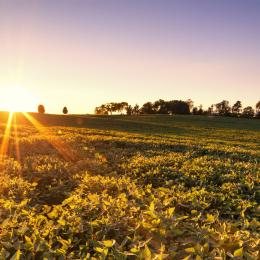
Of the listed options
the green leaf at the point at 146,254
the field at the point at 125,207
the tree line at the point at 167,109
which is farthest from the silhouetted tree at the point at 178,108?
the green leaf at the point at 146,254

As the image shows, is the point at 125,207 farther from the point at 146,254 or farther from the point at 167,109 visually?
the point at 167,109

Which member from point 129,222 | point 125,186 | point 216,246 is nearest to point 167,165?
point 125,186

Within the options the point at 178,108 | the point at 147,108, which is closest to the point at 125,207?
the point at 178,108

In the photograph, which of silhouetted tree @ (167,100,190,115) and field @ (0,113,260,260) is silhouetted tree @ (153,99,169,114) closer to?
silhouetted tree @ (167,100,190,115)

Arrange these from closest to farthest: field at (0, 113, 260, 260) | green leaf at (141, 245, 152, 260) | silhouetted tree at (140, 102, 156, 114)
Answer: green leaf at (141, 245, 152, 260) < field at (0, 113, 260, 260) < silhouetted tree at (140, 102, 156, 114)

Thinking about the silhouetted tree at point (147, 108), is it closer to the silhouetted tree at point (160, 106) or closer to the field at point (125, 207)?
the silhouetted tree at point (160, 106)

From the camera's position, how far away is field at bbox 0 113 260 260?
5.46 m

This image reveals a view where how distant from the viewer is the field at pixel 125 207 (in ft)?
17.9

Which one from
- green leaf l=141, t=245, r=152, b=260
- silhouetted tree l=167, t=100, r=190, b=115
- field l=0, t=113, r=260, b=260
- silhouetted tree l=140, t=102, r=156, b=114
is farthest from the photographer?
silhouetted tree l=140, t=102, r=156, b=114

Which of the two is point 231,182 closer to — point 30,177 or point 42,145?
point 30,177

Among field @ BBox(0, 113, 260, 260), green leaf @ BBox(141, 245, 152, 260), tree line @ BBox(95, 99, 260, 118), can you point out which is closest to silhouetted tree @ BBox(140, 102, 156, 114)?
tree line @ BBox(95, 99, 260, 118)

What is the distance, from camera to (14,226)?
6207 millimetres

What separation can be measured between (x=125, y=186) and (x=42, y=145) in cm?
953

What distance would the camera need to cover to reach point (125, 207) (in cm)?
723
